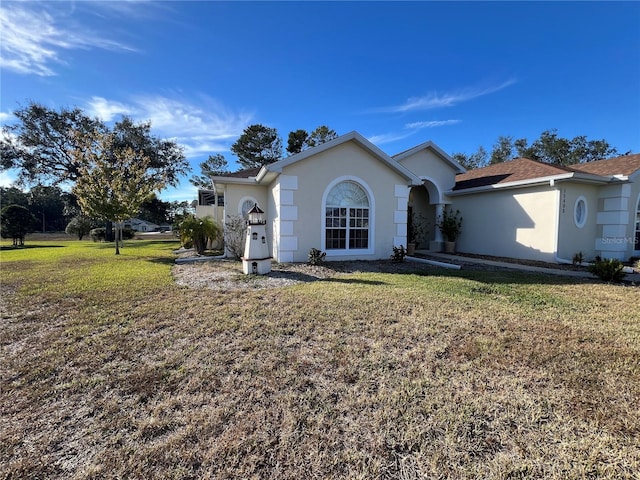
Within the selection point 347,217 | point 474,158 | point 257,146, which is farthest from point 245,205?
point 474,158

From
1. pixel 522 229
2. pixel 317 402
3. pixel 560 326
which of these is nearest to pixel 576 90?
pixel 522 229

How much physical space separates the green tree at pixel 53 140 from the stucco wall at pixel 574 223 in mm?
26547

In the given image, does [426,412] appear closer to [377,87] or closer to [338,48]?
[338,48]

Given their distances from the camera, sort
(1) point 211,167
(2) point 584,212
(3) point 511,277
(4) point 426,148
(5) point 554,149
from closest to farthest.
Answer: (3) point 511,277, (2) point 584,212, (4) point 426,148, (5) point 554,149, (1) point 211,167

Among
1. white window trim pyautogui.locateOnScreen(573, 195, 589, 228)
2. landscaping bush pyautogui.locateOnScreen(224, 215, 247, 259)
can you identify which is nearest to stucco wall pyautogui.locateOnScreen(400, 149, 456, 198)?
white window trim pyautogui.locateOnScreen(573, 195, 589, 228)

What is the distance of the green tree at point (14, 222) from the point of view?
20.9 metres

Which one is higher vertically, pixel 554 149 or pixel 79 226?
pixel 554 149

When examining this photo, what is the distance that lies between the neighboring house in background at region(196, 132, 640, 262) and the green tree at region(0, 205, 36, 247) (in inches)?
762

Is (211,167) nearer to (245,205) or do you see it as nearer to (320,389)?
(245,205)

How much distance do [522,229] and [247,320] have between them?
1265 cm

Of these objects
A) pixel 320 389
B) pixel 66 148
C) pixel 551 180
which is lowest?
pixel 320 389

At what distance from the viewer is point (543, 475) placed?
193 centimetres

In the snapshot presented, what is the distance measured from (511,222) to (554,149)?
1271 inches

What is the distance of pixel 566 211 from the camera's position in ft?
37.1
